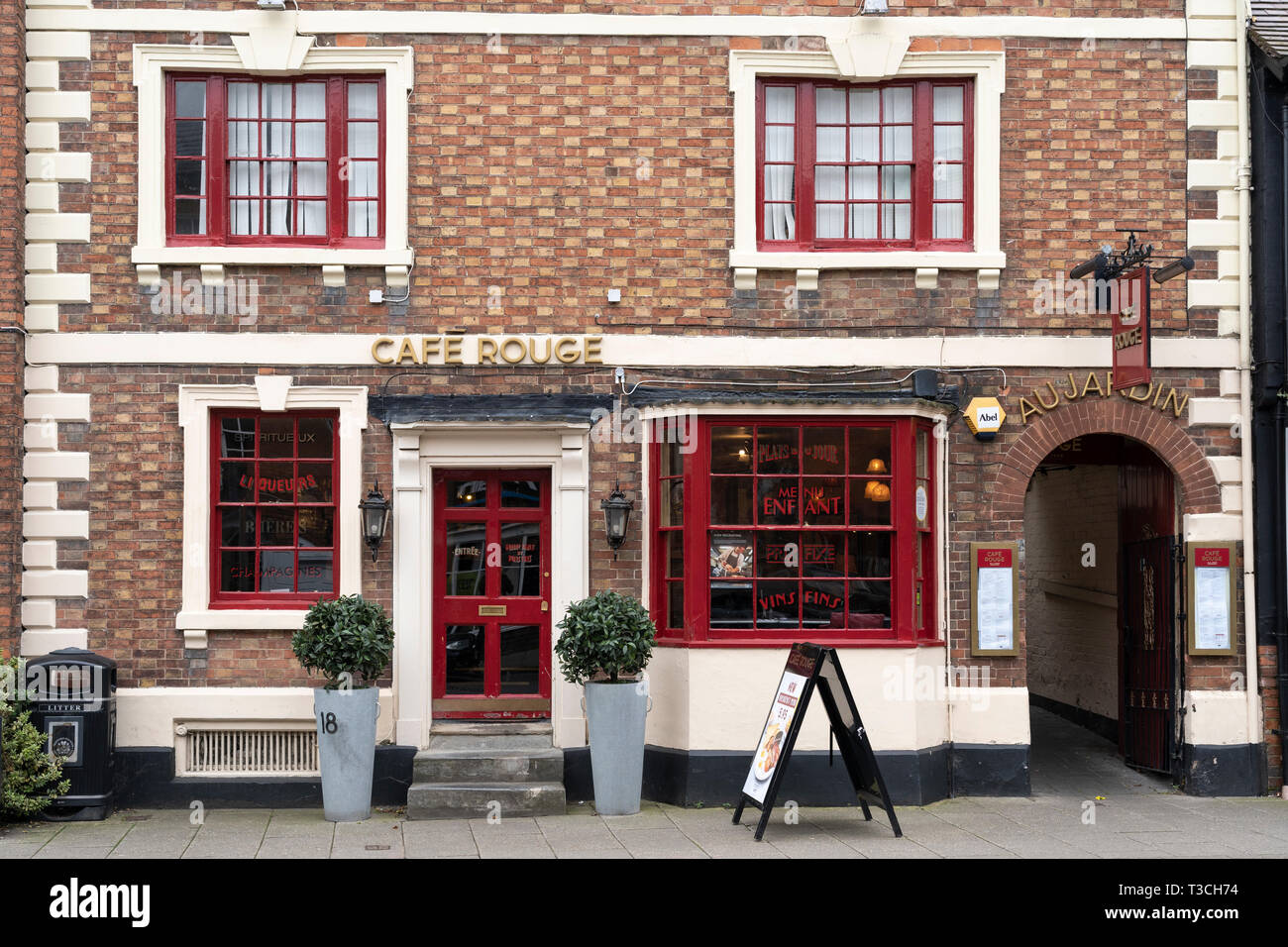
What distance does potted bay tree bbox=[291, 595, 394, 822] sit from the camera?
10359 mm

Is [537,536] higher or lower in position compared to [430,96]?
lower

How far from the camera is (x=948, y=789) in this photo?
443 inches

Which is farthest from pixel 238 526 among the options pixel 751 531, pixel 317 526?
pixel 751 531

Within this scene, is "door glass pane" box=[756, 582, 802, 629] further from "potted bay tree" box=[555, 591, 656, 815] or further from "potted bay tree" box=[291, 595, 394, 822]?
"potted bay tree" box=[291, 595, 394, 822]

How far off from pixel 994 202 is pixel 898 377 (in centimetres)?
170

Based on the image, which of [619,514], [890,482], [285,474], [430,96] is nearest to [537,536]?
[619,514]

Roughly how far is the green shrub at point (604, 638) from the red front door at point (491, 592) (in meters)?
1.06

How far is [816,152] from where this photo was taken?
11.6 m

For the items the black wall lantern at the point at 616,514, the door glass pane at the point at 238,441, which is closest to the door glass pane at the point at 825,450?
the black wall lantern at the point at 616,514

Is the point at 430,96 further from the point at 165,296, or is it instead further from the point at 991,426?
the point at 991,426

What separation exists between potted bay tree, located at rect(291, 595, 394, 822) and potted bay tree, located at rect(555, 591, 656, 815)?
150 centimetres

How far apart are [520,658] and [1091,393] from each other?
17.8ft

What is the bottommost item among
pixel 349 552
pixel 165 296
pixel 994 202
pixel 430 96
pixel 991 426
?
pixel 349 552

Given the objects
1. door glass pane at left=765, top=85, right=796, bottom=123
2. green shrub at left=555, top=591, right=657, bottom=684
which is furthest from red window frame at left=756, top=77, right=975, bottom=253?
green shrub at left=555, top=591, right=657, bottom=684
